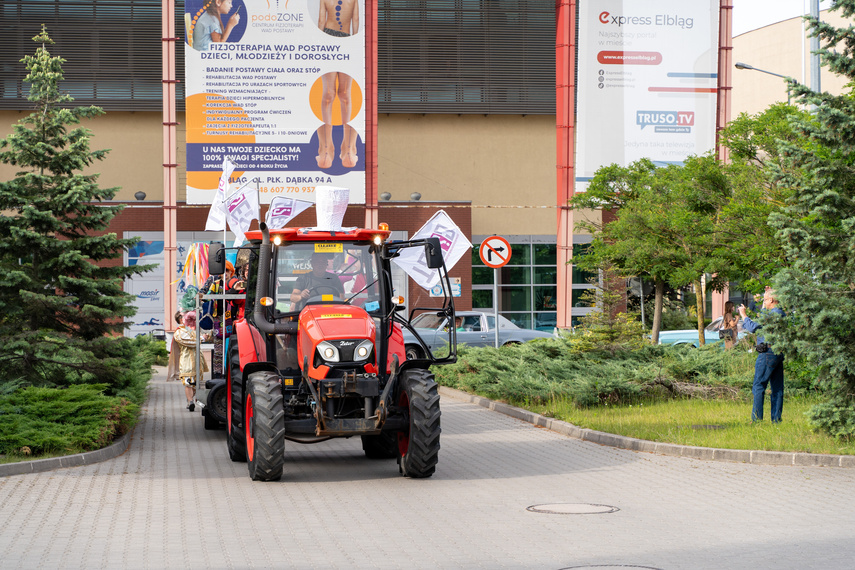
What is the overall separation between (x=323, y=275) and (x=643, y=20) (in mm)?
28541

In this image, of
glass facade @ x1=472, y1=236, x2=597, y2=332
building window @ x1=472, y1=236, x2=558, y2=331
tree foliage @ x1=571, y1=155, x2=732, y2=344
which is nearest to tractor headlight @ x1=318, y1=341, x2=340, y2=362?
tree foliage @ x1=571, y1=155, x2=732, y2=344

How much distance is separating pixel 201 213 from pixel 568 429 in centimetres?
3052

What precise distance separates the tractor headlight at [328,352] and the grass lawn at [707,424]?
179 inches

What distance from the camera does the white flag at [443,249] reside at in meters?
18.4

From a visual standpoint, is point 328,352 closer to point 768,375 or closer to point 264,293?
point 264,293

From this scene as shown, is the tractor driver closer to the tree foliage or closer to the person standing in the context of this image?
the tree foliage

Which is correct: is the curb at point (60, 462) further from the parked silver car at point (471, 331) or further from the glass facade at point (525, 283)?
the glass facade at point (525, 283)

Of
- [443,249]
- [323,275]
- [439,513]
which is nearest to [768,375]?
[323,275]

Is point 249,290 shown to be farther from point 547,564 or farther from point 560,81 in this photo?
point 560,81

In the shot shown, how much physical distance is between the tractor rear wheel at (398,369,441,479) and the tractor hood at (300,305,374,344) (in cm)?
69

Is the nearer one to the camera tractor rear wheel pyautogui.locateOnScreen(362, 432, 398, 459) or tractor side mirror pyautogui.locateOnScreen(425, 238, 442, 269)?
tractor side mirror pyautogui.locateOnScreen(425, 238, 442, 269)

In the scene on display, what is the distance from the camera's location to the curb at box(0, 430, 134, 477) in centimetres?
1129

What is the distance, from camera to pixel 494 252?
816 inches

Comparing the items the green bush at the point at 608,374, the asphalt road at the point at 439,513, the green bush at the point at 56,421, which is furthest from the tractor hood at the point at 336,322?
the green bush at the point at 608,374
